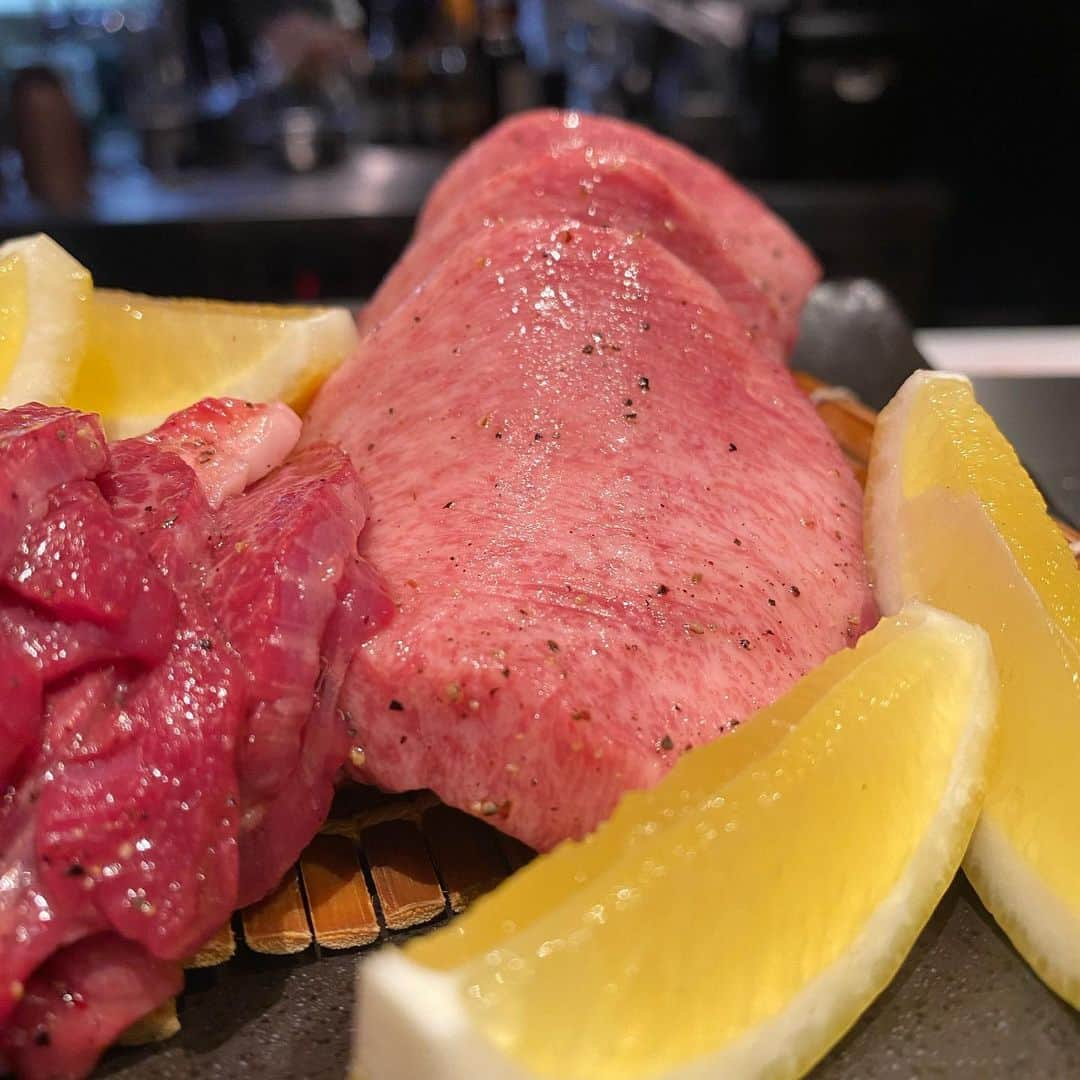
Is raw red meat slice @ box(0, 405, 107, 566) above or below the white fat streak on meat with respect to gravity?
above

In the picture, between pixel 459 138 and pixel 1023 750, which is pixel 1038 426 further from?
pixel 459 138

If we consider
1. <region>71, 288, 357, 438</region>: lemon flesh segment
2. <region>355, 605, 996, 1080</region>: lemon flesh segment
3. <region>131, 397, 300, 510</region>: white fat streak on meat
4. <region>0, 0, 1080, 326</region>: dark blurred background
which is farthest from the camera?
<region>0, 0, 1080, 326</region>: dark blurred background

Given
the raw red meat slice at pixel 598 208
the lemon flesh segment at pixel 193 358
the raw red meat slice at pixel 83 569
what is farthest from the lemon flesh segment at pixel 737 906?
the lemon flesh segment at pixel 193 358

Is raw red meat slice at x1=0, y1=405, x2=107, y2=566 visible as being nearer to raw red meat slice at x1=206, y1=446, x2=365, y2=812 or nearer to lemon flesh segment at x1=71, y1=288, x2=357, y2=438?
raw red meat slice at x1=206, y1=446, x2=365, y2=812

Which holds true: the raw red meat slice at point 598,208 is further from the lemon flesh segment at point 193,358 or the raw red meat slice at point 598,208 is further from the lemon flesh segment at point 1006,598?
the lemon flesh segment at point 1006,598

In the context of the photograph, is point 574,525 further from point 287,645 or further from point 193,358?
point 193,358

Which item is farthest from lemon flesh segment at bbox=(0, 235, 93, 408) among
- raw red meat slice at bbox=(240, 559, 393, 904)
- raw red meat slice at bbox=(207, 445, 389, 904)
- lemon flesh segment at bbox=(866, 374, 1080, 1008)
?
lemon flesh segment at bbox=(866, 374, 1080, 1008)

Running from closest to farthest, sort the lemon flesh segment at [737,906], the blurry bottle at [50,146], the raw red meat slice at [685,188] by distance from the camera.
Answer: the lemon flesh segment at [737,906]
the raw red meat slice at [685,188]
the blurry bottle at [50,146]
